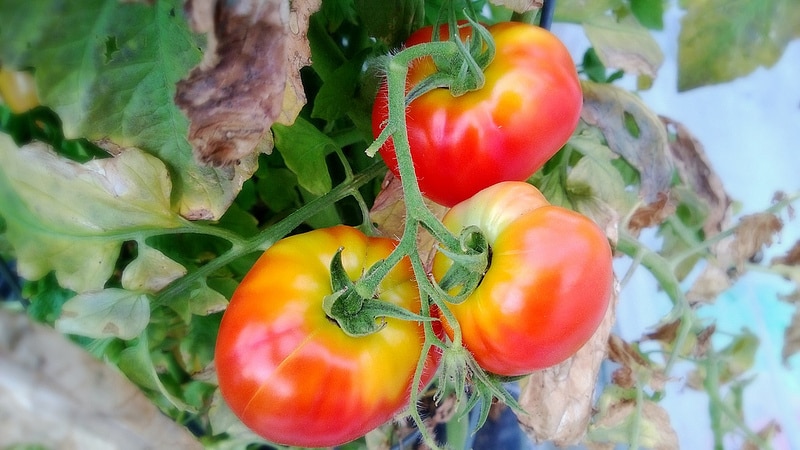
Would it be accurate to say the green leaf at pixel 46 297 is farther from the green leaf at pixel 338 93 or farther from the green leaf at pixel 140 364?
the green leaf at pixel 338 93

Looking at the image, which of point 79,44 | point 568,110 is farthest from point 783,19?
point 79,44

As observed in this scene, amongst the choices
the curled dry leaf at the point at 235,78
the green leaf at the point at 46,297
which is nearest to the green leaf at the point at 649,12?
the curled dry leaf at the point at 235,78

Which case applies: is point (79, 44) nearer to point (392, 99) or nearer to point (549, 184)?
point (392, 99)

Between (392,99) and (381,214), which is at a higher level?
(392,99)

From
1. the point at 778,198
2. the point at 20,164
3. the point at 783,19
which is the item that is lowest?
the point at 778,198

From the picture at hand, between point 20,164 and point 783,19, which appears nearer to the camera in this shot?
point 20,164

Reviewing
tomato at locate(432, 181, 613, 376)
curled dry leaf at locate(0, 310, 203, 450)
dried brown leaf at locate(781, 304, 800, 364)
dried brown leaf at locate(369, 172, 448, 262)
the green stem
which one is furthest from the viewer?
dried brown leaf at locate(781, 304, 800, 364)

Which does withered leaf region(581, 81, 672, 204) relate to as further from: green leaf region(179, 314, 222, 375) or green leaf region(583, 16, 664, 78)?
green leaf region(179, 314, 222, 375)

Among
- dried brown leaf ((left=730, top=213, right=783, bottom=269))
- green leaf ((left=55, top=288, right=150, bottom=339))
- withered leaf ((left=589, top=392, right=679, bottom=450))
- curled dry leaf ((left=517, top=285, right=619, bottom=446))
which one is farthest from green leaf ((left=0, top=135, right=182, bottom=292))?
dried brown leaf ((left=730, top=213, right=783, bottom=269))
